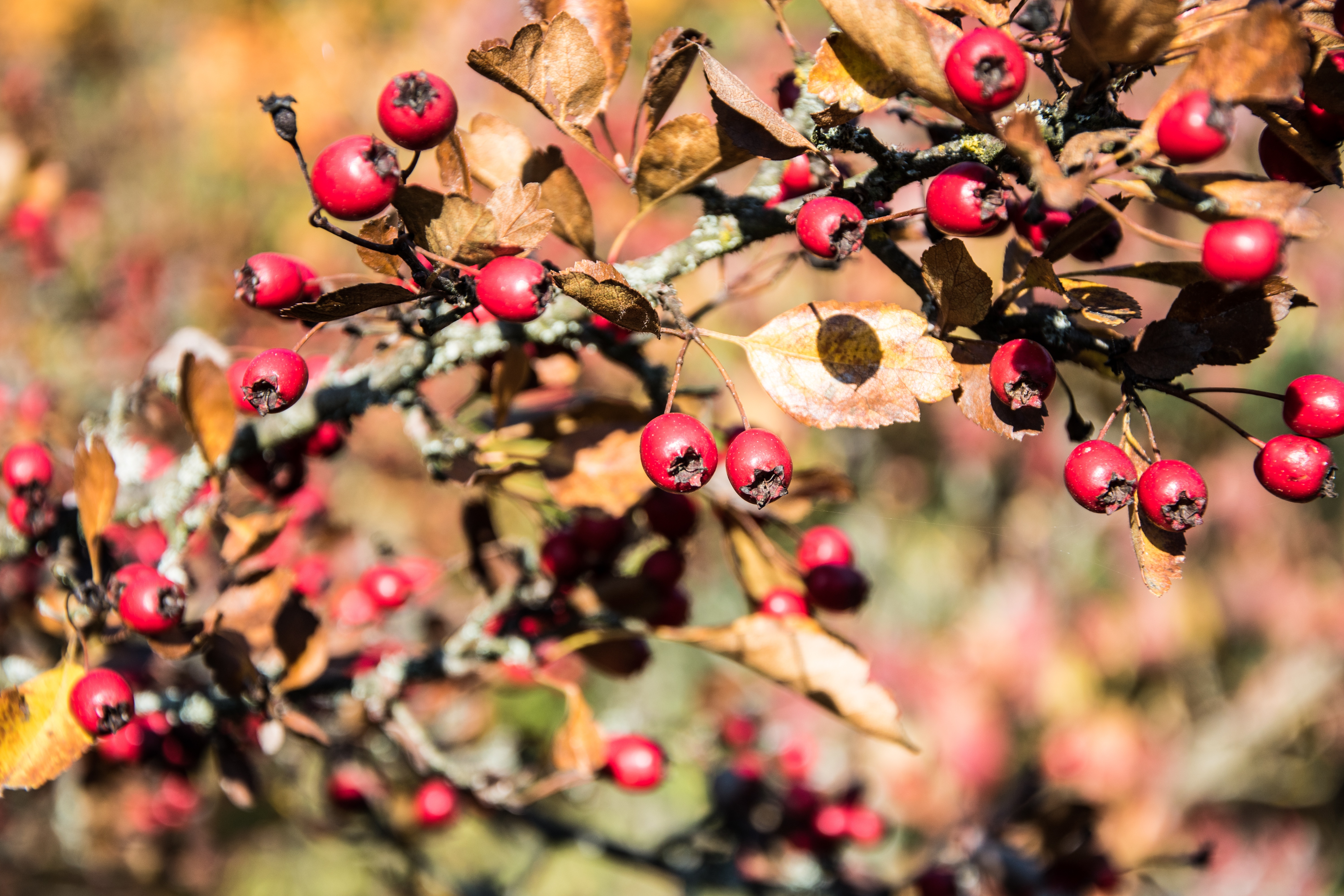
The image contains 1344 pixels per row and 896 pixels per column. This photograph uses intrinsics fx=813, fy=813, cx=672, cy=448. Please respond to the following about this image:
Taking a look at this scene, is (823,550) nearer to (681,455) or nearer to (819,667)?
(819,667)

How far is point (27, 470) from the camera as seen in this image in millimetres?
873

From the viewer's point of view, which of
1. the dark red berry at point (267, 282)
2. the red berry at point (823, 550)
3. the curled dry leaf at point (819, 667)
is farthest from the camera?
the red berry at point (823, 550)

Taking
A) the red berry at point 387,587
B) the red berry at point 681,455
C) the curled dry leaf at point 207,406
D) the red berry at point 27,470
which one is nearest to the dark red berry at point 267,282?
the curled dry leaf at point 207,406

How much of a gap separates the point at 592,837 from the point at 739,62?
15.8ft

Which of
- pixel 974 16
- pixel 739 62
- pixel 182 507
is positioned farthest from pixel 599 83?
pixel 739 62

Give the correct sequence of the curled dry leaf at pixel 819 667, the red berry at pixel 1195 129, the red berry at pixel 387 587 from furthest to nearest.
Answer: the red berry at pixel 387 587 → the curled dry leaf at pixel 819 667 → the red berry at pixel 1195 129

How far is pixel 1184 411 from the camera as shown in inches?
135

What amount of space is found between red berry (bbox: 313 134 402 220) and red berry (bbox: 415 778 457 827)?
1.06 m

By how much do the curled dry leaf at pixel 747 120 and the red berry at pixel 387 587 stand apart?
91cm

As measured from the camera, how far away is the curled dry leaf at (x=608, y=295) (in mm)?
473

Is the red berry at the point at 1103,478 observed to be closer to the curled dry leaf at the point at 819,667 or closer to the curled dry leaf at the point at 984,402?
the curled dry leaf at the point at 984,402

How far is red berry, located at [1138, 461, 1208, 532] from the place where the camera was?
0.49 meters

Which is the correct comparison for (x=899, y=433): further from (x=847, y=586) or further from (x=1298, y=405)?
(x=1298, y=405)

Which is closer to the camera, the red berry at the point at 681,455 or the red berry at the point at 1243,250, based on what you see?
the red berry at the point at 1243,250
